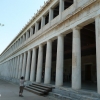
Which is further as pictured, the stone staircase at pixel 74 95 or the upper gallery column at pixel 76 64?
the upper gallery column at pixel 76 64

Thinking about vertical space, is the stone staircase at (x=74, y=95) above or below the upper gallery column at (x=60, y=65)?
below

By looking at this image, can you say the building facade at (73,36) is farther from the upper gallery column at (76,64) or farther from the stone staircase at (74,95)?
the stone staircase at (74,95)

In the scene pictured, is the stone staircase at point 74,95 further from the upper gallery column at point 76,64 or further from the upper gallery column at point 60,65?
the upper gallery column at point 60,65

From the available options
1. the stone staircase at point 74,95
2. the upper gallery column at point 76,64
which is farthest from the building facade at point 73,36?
the stone staircase at point 74,95

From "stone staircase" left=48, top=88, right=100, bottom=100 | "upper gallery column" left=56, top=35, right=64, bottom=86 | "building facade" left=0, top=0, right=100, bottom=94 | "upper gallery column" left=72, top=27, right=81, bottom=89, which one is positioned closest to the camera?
"stone staircase" left=48, top=88, right=100, bottom=100

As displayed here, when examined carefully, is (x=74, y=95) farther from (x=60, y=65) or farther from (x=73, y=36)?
(x=73, y=36)

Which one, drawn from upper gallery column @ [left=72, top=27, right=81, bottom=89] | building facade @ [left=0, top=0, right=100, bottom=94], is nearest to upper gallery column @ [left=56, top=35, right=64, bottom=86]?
building facade @ [left=0, top=0, right=100, bottom=94]

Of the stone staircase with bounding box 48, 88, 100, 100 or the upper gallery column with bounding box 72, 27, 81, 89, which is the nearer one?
the stone staircase with bounding box 48, 88, 100, 100

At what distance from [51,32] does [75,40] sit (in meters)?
4.52

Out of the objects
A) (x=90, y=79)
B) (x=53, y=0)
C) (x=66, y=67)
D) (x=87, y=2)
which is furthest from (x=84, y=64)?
(x=87, y=2)

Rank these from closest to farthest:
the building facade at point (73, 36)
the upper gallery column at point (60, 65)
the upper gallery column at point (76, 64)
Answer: the building facade at point (73, 36), the upper gallery column at point (76, 64), the upper gallery column at point (60, 65)

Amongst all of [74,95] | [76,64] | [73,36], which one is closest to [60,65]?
[76,64]

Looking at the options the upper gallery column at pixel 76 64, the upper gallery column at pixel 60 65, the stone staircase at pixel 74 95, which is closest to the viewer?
the stone staircase at pixel 74 95

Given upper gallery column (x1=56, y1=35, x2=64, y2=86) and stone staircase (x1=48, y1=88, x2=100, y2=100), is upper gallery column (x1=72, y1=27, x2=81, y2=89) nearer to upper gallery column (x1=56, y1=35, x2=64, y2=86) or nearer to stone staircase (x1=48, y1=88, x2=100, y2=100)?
stone staircase (x1=48, y1=88, x2=100, y2=100)
